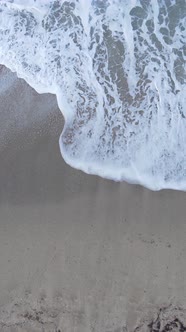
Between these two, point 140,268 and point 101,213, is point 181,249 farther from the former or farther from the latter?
point 101,213

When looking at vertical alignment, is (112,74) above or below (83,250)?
above

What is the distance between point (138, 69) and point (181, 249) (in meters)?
3.34

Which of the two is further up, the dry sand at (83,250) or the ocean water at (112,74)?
the ocean water at (112,74)

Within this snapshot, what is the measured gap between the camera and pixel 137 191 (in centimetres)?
632

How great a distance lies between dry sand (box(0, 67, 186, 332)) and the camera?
227 inches

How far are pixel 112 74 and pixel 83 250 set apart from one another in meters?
3.29

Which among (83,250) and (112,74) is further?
(112,74)

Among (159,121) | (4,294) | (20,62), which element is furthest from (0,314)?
(20,62)

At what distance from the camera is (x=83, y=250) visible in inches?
238

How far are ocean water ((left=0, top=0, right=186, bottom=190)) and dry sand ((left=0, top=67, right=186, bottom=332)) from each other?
1.37ft

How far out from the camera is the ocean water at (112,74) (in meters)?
6.62

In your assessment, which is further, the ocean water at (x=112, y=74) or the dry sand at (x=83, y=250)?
the ocean water at (x=112, y=74)

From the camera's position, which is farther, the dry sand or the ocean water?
the ocean water

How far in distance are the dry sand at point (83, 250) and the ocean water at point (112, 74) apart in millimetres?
416
